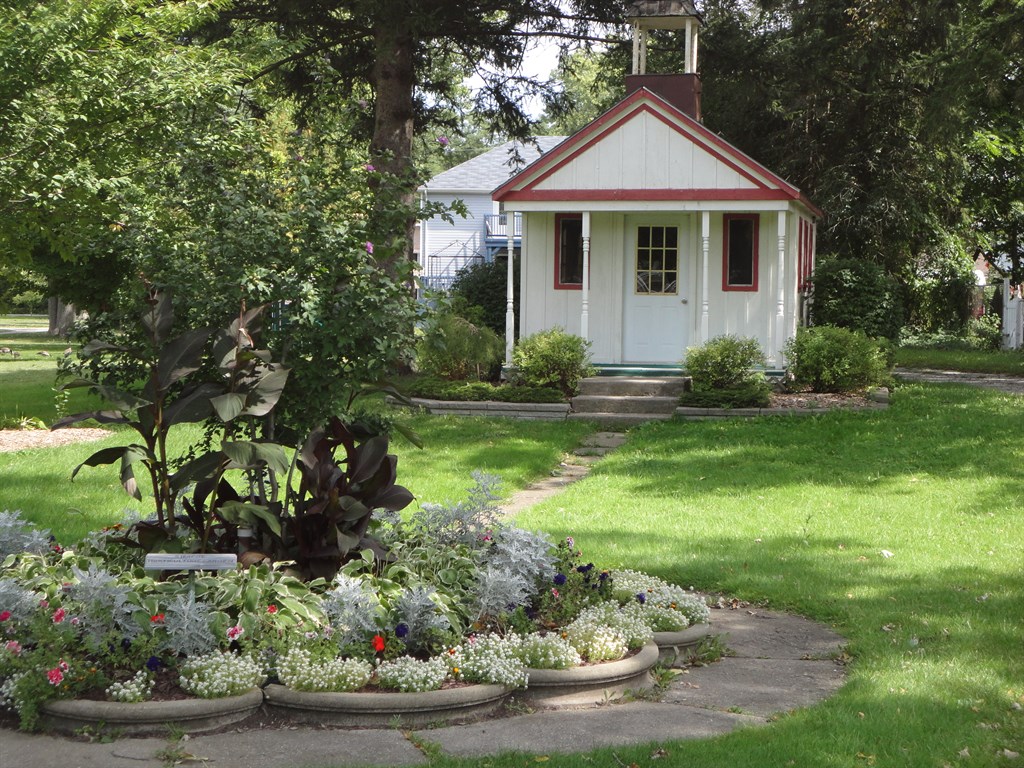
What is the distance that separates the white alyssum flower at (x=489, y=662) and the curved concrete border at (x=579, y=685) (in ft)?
0.37

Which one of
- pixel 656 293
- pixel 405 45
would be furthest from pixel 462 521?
pixel 405 45

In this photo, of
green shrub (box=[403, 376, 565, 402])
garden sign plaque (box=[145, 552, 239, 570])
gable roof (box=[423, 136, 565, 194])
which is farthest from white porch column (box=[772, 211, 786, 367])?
gable roof (box=[423, 136, 565, 194])

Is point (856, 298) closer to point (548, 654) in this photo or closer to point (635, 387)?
point (635, 387)

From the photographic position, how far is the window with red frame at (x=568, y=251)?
18.4 m

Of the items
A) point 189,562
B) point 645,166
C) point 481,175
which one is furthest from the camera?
point 481,175

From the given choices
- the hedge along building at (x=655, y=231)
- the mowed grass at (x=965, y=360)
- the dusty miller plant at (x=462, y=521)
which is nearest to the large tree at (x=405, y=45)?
the hedge along building at (x=655, y=231)

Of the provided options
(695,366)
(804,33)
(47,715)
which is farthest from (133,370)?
(804,33)

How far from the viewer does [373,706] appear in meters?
4.81

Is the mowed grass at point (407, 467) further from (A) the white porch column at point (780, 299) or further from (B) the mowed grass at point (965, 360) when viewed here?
(B) the mowed grass at point (965, 360)

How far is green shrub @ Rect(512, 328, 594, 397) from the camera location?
54.0 feet

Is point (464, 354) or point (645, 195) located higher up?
point (645, 195)

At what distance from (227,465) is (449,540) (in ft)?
4.65

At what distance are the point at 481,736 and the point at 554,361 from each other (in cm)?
1192

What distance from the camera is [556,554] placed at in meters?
6.68
